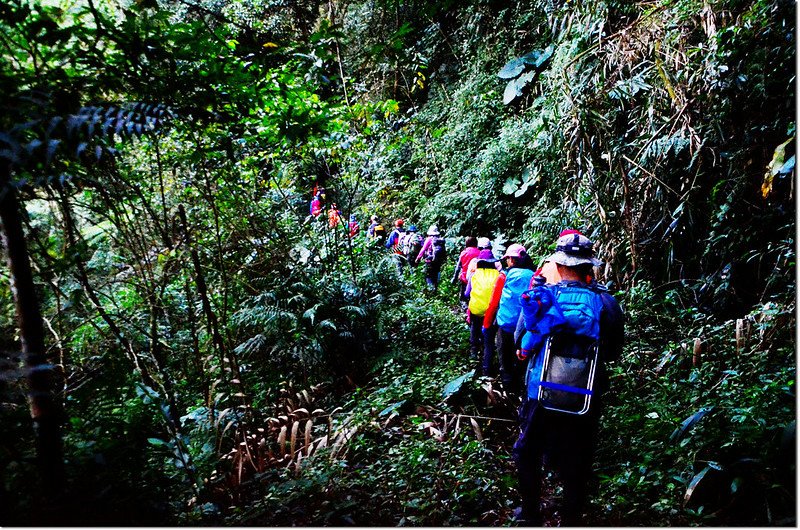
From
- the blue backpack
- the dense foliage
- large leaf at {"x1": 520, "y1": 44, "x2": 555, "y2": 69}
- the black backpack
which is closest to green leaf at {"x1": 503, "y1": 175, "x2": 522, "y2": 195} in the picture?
the dense foliage

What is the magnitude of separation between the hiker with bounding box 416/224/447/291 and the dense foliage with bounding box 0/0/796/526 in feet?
3.10

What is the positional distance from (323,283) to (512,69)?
8.97 metres

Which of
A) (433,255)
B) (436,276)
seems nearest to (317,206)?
(433,255)

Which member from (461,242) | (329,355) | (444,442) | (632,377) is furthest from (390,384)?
(461,242)

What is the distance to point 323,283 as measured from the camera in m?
6.71

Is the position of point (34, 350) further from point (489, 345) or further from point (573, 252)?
point (489, 345)

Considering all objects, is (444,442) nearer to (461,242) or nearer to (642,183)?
(642,183)

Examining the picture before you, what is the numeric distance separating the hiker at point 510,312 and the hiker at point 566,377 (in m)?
1.32

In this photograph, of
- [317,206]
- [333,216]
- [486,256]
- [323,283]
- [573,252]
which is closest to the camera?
[573,252]

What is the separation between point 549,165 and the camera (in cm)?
918

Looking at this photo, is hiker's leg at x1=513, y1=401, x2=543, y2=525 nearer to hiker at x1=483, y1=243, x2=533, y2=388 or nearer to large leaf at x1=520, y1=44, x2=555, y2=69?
hiker at x1=483, y1=243, x2=533, y2=388

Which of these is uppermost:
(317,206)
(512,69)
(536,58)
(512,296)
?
(536,58)

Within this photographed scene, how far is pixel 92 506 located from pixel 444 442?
2880mm

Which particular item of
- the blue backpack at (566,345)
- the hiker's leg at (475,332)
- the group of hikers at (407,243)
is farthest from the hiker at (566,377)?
the group of hikers at (407,243)
